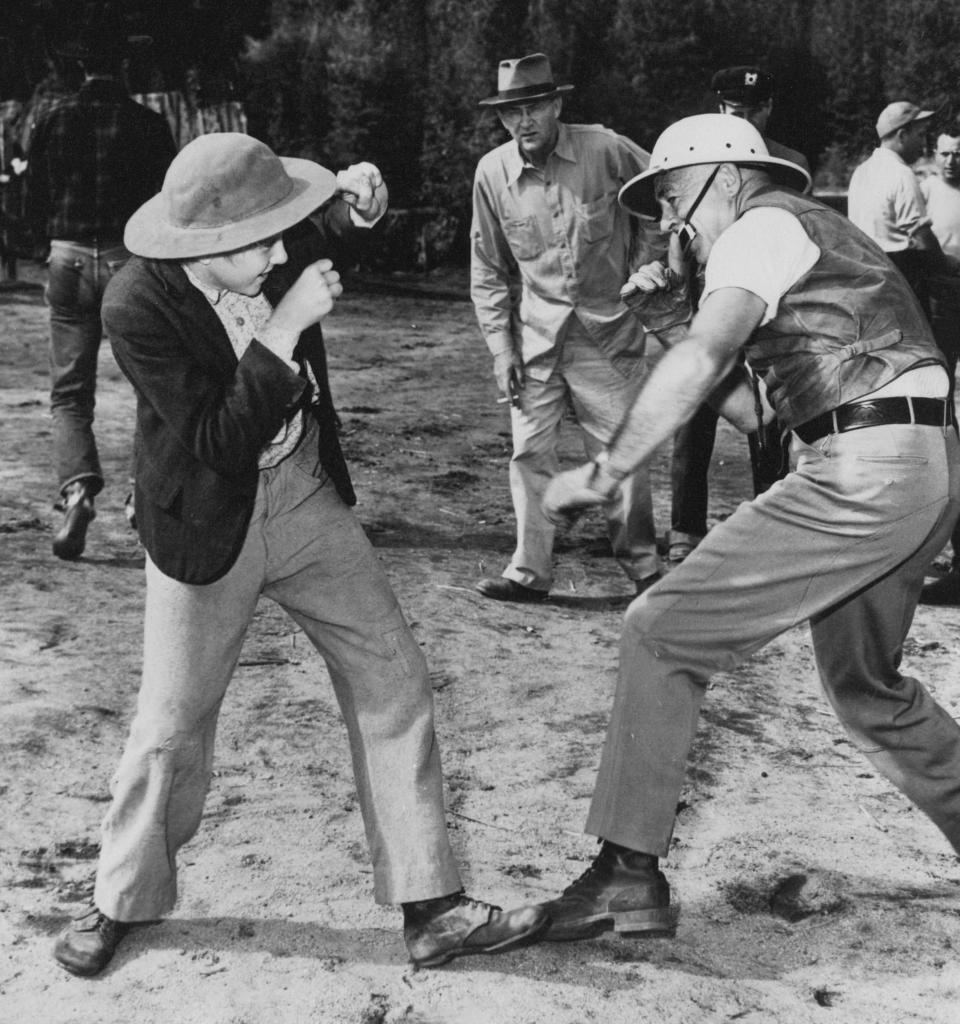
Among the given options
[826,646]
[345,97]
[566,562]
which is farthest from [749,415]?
[345,97]

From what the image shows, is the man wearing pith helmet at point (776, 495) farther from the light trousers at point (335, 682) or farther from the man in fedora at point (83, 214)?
the man in fedora at point (83, 214)

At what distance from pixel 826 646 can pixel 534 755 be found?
142 cm

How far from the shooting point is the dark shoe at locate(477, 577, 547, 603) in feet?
22.0

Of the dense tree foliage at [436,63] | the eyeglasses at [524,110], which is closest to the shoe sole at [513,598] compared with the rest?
the eyeglasses at [524,110]

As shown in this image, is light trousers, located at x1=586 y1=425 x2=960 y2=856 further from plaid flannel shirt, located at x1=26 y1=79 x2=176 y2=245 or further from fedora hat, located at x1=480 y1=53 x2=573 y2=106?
plaid flannel shirt, located at x1=26 y1=79 x2=176 y2=245

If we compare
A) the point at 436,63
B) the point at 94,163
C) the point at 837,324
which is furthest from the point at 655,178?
the point at 436,63

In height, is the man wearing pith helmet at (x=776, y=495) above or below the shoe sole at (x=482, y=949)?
above

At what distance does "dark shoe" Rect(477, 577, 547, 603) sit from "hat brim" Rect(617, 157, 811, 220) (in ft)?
8.83

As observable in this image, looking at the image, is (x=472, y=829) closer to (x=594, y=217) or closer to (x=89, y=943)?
(x=89, y=943)

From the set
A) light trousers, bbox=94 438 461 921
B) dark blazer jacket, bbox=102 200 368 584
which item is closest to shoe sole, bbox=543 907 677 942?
light trousers, bbox=94 438 461 921

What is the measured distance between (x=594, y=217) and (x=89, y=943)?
Answer: 3836mm

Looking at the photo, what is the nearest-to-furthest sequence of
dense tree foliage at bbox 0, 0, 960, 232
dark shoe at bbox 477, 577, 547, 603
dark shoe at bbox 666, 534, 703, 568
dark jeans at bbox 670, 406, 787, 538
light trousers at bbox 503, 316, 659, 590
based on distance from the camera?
light trousers at bbox 503, 316, 659, 590, dark shoe at bbox 477, 577, 547, 603, dark jeans at bbox 670, 406, 787, 538, dark shoe at bbox 666, 534, 703, 568, dense tree foliage at bbox 0, 0, 960, 232

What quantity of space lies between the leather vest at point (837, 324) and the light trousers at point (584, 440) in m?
2.81

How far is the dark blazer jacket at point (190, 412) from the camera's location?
336cm
